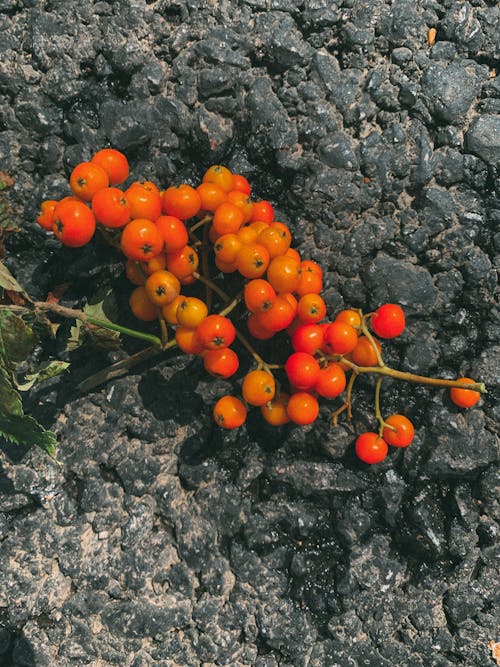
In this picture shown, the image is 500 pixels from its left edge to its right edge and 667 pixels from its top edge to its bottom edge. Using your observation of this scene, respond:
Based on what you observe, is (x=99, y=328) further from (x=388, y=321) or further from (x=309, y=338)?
(x=388, y=321)

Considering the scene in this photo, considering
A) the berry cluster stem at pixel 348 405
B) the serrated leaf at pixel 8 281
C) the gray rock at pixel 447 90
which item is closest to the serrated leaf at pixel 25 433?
the serrated leaf at pixel 8 281

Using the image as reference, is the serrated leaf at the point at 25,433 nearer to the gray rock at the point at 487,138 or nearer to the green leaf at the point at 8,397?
the green leaf at the point at 8,397

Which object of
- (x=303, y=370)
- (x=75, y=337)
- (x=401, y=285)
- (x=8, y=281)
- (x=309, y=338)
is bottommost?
Answer: (x=75, y=337)

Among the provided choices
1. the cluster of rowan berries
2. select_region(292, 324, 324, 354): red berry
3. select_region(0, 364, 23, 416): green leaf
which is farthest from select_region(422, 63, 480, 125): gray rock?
select_region(0, 364, 23, 416): green leaf

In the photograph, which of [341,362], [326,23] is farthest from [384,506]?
[326,23]

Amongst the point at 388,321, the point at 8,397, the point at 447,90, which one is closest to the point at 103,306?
the point at 8,397
